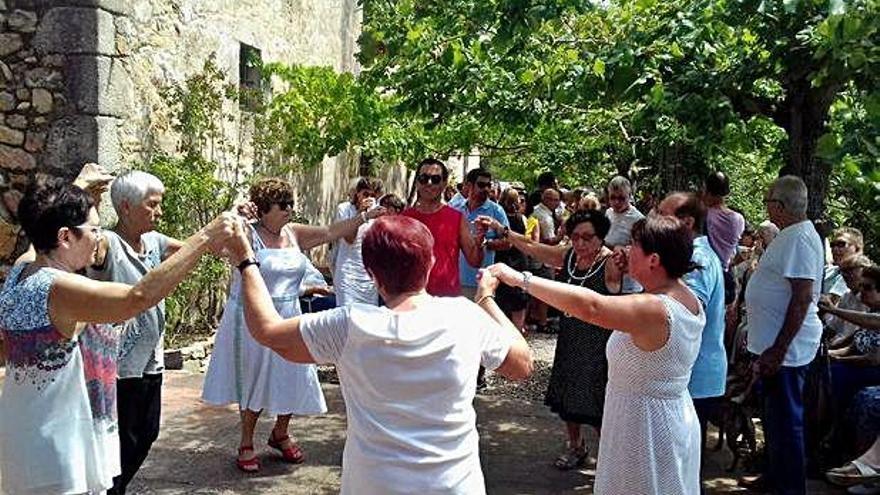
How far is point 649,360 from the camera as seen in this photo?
3199 millimetres

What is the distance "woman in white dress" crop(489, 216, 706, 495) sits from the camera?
309cm

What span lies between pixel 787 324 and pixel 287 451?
10.0ft

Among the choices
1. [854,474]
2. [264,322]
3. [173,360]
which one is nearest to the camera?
[264,322]

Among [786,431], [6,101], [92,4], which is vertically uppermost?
[92,4]

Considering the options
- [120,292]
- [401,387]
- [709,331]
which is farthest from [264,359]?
[401,387]

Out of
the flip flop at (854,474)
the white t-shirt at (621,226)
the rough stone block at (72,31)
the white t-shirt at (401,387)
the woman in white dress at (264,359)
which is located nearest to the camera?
the white t-shirt at (401,387)

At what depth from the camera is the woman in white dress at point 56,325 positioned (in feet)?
A: 9.59

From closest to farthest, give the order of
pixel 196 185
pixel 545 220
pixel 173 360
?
pixel 173 360 < pixel 196 185 < pixel 545 220

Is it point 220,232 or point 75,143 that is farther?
point 75,143

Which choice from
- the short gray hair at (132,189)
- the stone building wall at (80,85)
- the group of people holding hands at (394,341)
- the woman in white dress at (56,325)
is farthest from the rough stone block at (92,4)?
the woman in white dress at (56,325)

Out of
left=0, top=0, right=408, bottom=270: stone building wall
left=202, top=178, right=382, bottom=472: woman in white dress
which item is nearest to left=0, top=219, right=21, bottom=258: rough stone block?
left=0, top=0, right=408, bottom=270: stone building wall

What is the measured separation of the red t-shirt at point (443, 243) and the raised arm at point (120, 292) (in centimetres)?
292

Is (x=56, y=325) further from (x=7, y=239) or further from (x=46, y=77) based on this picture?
(x=46, y=77)

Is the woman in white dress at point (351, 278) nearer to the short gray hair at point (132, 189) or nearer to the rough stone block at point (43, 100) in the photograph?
the short gray hair at point (132, 189)
